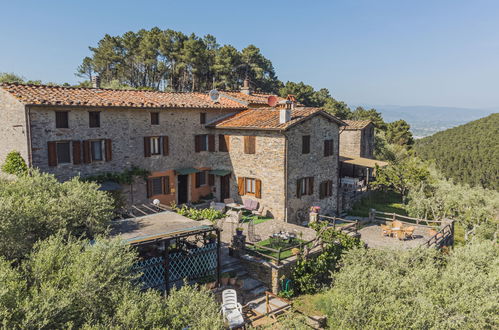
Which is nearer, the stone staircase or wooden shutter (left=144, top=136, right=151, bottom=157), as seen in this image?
the stone staircase

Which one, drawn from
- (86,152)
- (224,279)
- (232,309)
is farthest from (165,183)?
(232,309)

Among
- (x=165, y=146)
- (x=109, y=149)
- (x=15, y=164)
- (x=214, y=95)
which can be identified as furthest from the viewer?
(x=214, y=95)

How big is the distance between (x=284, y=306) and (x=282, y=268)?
163cm

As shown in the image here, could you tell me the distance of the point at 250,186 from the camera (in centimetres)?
2208

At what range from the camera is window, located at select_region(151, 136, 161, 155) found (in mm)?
20969

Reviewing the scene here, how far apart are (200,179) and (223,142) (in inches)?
113

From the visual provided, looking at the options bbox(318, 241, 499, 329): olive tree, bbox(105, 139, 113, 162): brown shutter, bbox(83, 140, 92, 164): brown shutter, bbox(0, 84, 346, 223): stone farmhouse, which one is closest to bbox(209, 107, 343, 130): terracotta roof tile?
bbox(0, 84, 346, 223): stone farmhouse

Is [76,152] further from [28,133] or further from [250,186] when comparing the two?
[250,186]

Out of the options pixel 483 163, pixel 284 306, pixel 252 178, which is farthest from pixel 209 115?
pixel 483 163

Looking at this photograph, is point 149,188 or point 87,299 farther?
point 149,188

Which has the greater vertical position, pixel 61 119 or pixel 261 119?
pixel 261 119

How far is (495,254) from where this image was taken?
14.7 meters

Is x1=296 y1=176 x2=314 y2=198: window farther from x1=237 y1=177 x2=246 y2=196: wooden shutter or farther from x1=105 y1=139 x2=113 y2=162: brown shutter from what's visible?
x1=105 y1=139 x2=113 y2=162: brown shutter

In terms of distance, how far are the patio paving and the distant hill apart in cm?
4820
